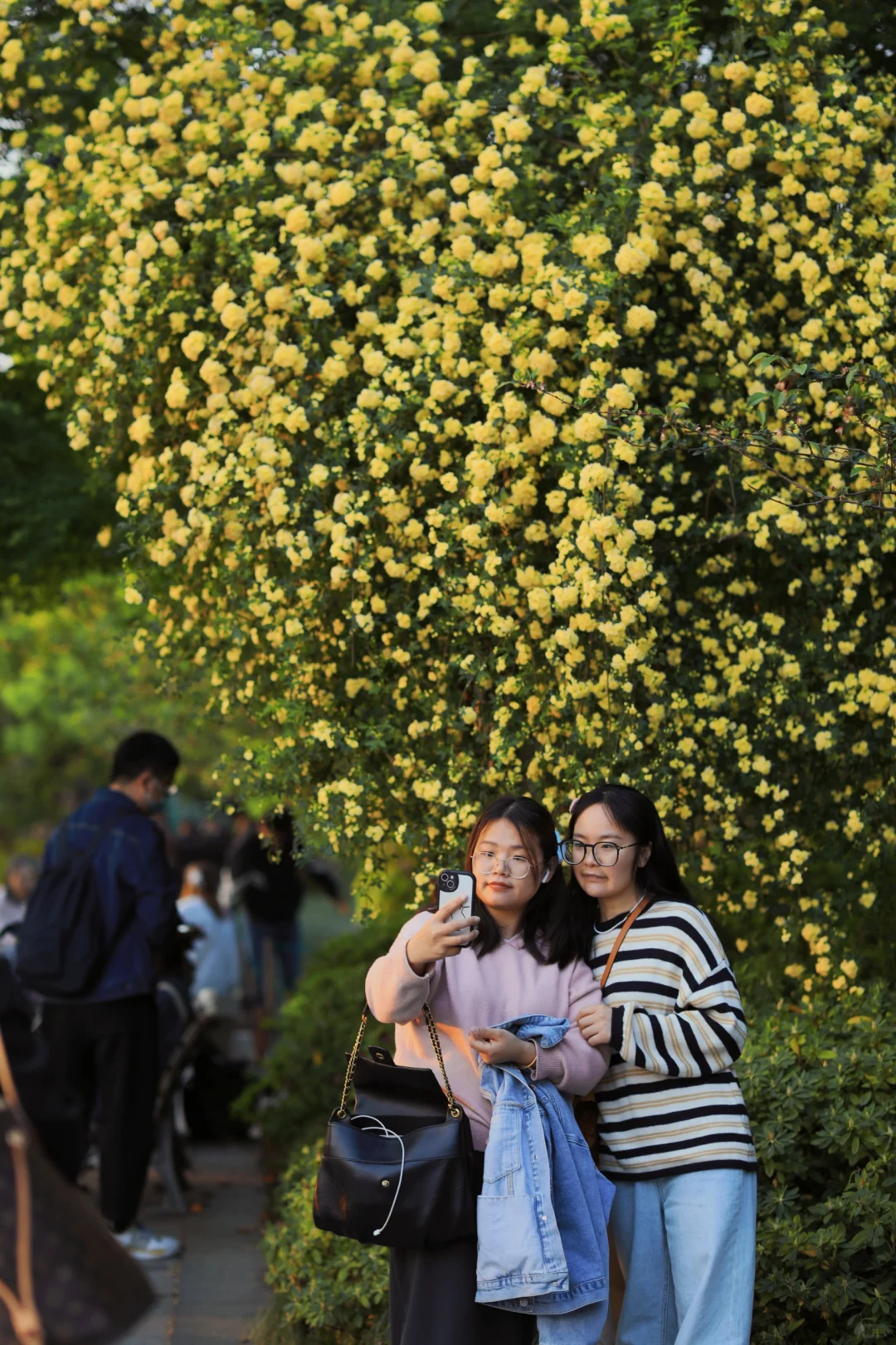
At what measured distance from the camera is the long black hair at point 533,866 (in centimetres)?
346

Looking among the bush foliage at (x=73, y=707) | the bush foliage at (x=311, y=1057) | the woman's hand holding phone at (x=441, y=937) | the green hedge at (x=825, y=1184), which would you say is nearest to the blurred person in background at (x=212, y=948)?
the bush foliage at (x=73, y=707)

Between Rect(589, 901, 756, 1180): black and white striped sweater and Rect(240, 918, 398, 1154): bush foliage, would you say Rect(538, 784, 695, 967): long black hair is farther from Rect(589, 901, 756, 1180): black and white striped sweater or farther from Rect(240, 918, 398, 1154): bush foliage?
Rect(240, 918, 398, 1154): bush foliage

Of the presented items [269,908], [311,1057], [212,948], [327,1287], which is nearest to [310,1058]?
[311,1057]

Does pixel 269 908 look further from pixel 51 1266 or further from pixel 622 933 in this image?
pixel 51 1266

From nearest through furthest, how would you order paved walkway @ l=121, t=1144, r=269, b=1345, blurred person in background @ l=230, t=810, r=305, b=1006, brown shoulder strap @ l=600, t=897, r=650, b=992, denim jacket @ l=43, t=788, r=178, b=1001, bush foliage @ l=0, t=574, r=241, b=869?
brown shoulder strap @ l=600, t=897, r=650, b=992 < paved walkway @ l=121, t=1144, r=269, b=1345 < denim jacket @ l=43, t=788, r=178, b=1001 < bush foliage @ l=0, t=574, r=241, b=869 < blurred person in background @ l=230, t=810, r=305, b=1006

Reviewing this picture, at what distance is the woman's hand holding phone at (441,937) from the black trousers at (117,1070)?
3158 mm

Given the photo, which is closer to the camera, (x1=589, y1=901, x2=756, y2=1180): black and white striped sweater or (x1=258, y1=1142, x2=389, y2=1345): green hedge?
(x1=589, y1=901, x2=756, y2=1180): black and white striped sweater

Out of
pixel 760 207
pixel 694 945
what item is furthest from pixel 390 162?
pixel 694 945

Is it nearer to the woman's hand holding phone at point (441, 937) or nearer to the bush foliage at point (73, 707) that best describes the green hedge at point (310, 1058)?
the bush foliage at point (73, 707)

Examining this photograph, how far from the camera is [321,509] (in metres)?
5.19

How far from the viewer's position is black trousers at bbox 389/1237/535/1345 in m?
3.29

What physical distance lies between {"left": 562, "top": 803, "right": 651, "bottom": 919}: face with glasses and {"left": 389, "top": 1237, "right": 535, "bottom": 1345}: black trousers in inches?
31.3

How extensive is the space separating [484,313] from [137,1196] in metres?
3.69

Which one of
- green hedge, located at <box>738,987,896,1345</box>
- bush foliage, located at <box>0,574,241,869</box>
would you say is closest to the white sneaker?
bush foliage, located at <box>0,574,241,869</box>
